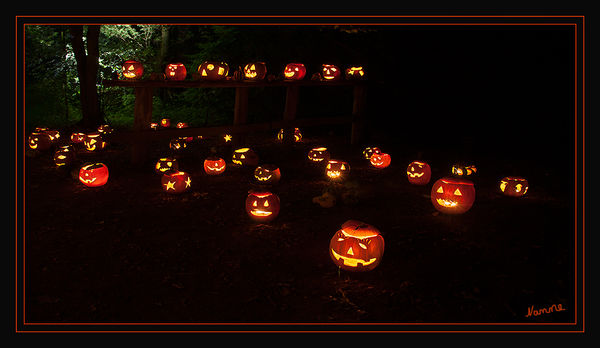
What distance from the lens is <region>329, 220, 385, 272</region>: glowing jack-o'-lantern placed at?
4.79m

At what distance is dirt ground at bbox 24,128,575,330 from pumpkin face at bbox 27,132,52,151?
2.71 meters

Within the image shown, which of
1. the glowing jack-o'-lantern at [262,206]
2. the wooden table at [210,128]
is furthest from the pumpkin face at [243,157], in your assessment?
the glowing jack-o'-lantern at [262,206]

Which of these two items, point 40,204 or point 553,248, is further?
point 40,204

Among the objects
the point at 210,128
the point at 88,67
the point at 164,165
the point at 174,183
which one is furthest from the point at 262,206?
the point at 88,67

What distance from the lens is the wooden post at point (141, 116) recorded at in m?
9.63

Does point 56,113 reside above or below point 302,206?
above

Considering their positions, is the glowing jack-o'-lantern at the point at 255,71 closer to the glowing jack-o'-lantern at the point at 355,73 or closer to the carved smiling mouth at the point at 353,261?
the glowing jack-o'-lantern at the point at 355,73

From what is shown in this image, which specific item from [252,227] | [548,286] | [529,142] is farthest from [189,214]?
[529,142]

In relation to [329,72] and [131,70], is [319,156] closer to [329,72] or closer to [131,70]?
[329,72]

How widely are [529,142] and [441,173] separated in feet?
16.1

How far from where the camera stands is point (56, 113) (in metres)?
17.7

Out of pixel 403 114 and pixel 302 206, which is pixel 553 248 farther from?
pixel 403 114

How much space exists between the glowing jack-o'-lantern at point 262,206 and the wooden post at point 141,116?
4287mm

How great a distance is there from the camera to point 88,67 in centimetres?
1330
